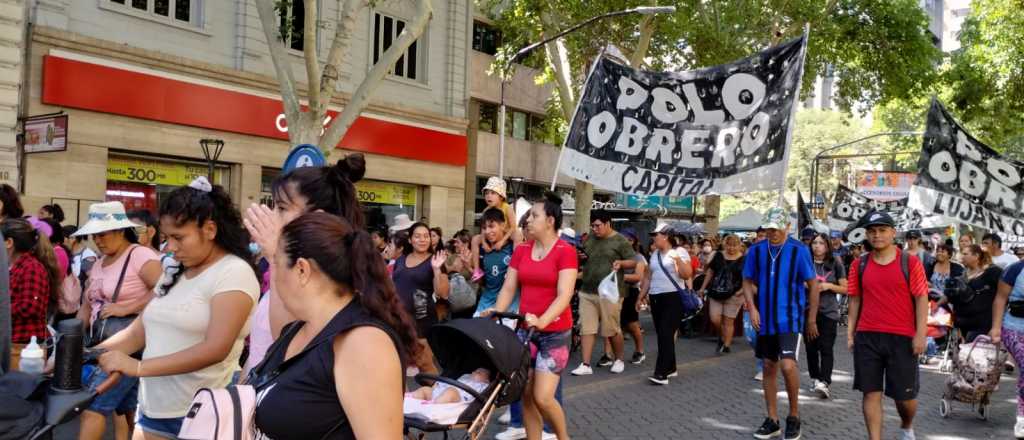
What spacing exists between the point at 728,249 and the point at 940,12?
9667cm

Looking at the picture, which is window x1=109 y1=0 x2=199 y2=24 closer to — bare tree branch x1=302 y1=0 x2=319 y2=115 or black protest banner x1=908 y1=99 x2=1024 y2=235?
bare tree branch x1=302 y1=0 x2=319 y2=115

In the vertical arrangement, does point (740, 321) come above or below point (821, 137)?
below

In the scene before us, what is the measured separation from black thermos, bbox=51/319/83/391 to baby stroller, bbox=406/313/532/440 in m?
1.42

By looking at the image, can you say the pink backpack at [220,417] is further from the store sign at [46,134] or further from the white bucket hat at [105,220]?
the store sign at [46,134]

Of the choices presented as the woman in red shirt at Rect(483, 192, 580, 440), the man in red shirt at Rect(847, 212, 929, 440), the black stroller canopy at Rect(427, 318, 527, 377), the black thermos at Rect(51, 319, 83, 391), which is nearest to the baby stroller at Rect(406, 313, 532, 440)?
the black stroller canopy at Rect(427, 318, 527, 377)

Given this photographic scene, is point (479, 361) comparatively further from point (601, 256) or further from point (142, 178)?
point (142, 178)


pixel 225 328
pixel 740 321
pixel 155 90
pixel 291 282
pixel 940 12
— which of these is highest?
pixel 940 12

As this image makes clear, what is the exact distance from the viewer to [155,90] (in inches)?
628

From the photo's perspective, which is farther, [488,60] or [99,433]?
[488,60]

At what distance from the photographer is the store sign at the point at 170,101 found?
575 inches

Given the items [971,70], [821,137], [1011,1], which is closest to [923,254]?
[1011,1]

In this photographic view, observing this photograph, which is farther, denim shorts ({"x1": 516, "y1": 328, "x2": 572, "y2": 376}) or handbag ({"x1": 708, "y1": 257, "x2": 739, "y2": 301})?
handbag ({"x1": 708, "y1": 257, "x2": 739, "y2": 301})

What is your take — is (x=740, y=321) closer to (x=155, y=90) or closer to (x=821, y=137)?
(x=155, y=90)

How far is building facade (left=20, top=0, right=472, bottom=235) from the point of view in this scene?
1473 centimetres
